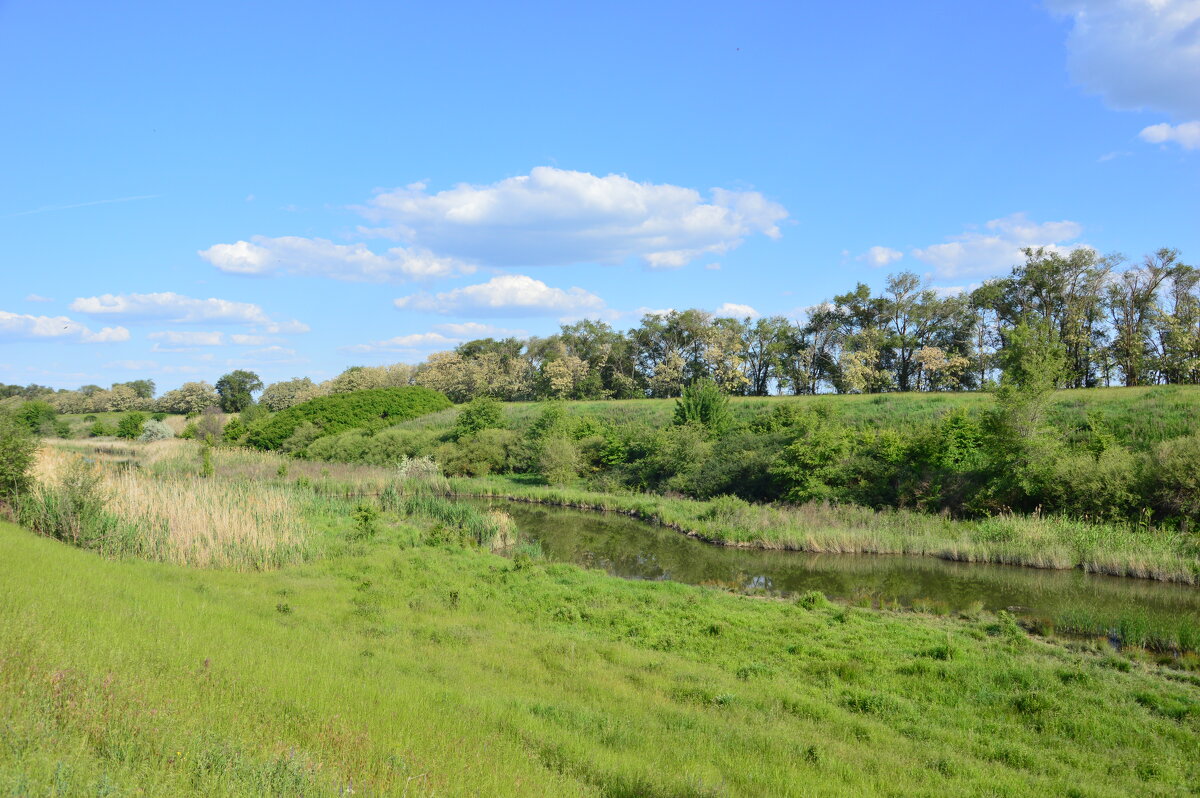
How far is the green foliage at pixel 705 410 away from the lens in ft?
126

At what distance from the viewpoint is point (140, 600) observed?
8945 millimetres

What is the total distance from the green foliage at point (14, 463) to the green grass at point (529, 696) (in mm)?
4693

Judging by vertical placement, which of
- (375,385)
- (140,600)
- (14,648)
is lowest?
(140,600)

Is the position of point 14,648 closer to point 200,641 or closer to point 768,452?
point 200,641

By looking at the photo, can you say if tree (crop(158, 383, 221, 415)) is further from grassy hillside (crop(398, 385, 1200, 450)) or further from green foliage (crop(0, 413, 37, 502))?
green foliage (crop(0, 413, 37, 502))

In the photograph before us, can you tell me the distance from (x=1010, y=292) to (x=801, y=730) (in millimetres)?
55975

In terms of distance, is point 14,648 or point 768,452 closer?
point 14,648

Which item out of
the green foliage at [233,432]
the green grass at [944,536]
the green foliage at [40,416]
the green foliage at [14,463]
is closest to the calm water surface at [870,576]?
the green grass at [944,536]

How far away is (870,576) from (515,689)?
1338 centimetres

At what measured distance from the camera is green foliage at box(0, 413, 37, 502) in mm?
16375

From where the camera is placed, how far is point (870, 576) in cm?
1845

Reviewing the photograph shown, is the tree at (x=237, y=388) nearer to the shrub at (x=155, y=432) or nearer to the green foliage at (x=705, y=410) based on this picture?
the shrub at (x=155, y=432)

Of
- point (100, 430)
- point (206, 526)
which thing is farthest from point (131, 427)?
point (206, 526)

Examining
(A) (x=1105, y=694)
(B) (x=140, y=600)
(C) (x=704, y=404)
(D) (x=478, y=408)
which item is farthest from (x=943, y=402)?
(B) (x=140, y=600)
